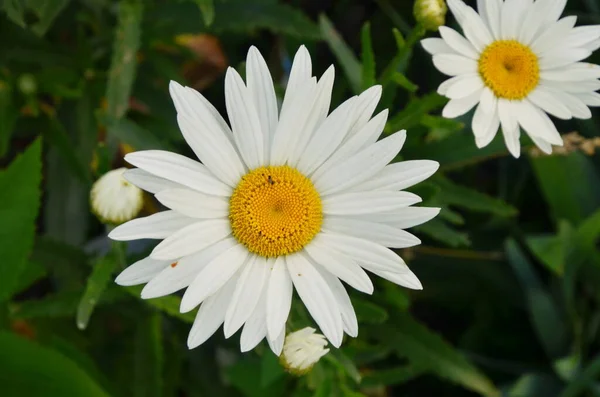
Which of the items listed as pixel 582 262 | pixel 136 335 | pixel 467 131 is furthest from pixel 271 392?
pixel 582 262

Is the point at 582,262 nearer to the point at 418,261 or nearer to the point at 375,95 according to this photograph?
the point at 418,261

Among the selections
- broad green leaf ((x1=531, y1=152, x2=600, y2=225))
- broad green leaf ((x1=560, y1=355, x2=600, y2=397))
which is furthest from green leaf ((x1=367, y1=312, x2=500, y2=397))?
broad green leaf ((x1=531, y1=152, x2=600, y2=225))

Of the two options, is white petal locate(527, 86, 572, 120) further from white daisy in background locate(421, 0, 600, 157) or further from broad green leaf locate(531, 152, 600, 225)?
broad green leaf locate(531, 152, 600, 225)

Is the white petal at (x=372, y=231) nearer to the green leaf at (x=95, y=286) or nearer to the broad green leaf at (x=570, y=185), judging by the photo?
the green leaf at (x=95, y=286)

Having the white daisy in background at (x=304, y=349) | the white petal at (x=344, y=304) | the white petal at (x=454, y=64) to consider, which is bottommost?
the white daisy in background at (x=304, y=349)

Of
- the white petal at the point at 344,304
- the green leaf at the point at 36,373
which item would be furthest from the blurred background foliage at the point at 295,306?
the white petal at the point at 344,304

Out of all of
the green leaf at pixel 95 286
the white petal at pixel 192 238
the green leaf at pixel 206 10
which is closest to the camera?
the white petal at pixel 192 238
